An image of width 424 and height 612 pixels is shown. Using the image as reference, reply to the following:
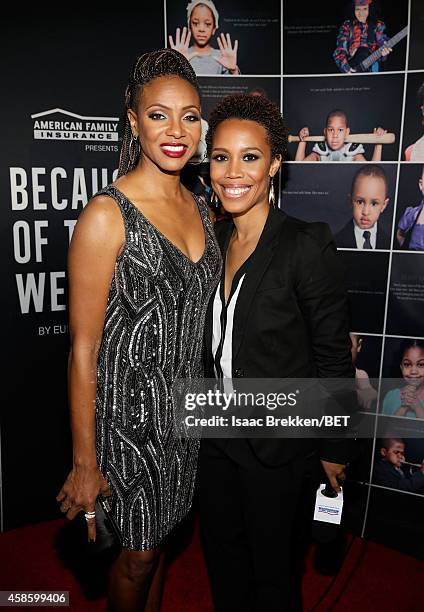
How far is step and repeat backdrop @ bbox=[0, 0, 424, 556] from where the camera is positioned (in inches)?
103

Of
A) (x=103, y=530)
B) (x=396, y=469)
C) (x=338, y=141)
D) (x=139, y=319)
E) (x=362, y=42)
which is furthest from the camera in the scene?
(x=396, y=469)

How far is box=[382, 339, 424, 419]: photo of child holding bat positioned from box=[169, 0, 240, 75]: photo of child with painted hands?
1.59 meters

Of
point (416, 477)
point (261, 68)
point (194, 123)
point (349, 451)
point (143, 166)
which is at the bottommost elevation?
point (416, 477)

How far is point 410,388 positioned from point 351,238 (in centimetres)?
80

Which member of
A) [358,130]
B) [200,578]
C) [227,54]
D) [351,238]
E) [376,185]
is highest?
[227,54]

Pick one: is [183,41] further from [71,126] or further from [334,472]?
[334,472]

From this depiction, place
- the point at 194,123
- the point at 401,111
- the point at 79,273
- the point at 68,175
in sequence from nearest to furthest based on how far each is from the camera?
the point at 79,273
the point at 194,123
the point at 401,111
the point at 68,175

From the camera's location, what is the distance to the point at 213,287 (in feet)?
6.29

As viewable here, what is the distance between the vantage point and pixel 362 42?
8.59ft

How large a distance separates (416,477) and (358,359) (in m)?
0.66

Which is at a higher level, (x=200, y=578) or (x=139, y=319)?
(x=139, y=319)

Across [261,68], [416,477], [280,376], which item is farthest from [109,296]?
[416,477]

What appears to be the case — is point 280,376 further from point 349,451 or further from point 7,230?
point 7,230

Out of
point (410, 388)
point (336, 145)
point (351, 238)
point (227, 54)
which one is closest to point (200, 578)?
point (410, 388)
